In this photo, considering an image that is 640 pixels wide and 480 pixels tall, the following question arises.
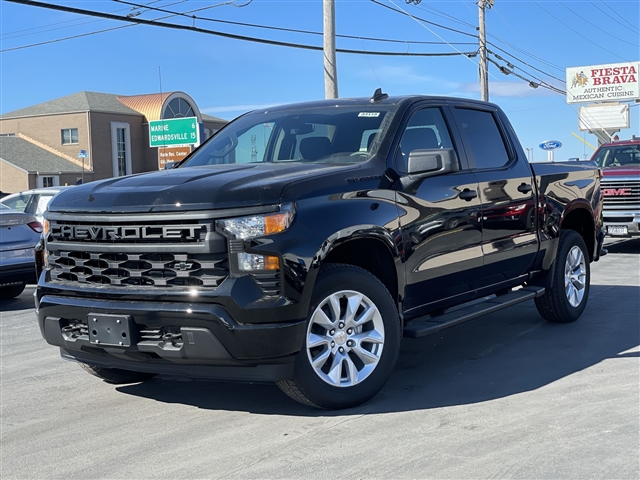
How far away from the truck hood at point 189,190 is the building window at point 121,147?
54879 mm

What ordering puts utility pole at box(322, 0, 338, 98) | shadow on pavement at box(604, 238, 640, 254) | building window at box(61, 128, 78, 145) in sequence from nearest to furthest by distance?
shadow on pavement at box(604, 238, 640, 254), utility pole at box(322, 0, 338, 98), building window at box(61, 128, 78, 145)

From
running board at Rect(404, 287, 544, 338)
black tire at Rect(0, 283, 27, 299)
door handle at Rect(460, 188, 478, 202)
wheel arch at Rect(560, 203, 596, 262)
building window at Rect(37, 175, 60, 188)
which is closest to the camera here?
running board at Rect(404, 287, 544, 338)

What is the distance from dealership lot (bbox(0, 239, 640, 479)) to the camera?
396 cm

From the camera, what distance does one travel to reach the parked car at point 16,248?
9.59 m

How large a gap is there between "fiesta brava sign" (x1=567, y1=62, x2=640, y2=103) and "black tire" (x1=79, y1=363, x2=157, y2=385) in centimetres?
7902

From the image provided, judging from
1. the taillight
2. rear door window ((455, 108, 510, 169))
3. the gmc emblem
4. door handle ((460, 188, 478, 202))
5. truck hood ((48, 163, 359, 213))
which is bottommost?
the taillight

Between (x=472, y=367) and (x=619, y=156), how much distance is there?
11.3m

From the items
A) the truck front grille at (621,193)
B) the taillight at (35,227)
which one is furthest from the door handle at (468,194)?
the truck front grille at (621,193)

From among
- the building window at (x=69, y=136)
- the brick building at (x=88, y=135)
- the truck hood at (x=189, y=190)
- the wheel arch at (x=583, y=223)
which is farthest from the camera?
the building window at (x=69, y=136)

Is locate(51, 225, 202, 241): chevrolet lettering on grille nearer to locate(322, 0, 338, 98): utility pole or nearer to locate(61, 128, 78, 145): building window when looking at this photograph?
locate(322, 0, 338, 98): utility pole

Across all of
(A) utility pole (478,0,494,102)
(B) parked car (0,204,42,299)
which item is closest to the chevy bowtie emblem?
(B) parked car (0,204,42,299)

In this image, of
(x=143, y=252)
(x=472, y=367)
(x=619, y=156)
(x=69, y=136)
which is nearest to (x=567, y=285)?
(x=472, y=367)

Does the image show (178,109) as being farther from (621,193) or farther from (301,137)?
(301,137)

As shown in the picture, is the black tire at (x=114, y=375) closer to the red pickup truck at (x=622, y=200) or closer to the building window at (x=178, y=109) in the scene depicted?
the red pickup truck at (x=622, y=200)
